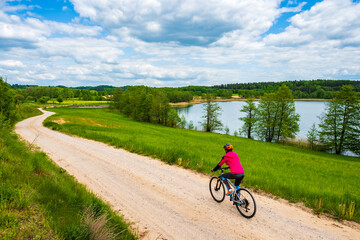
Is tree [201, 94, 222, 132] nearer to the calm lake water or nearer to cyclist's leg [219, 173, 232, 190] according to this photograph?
the calm lake water

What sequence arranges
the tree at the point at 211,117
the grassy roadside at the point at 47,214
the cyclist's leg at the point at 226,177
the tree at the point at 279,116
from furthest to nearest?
1. the tree at the point at 211,117
2. the tree at the point at 279,116
3. the cyclist's leg at the point at 226,177
4. the grassy roadside at the point at 47,214

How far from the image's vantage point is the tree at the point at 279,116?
38.8m

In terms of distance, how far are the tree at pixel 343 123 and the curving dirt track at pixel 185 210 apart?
3474cm

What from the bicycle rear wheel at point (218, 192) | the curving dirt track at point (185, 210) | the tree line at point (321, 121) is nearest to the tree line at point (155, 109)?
the tree line at point (321, 121)

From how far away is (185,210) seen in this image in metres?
6.70

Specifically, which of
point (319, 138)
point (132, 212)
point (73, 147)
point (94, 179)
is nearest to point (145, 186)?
point (132, 212)

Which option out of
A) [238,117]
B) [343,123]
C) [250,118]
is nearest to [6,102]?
[250,118]

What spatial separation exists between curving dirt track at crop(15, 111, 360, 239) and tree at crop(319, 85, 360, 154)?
34.7m

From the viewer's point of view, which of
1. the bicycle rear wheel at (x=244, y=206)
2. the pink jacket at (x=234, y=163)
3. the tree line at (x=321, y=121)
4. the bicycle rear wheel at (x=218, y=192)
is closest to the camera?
the bicycle rear wheel at (x=244, y=206)

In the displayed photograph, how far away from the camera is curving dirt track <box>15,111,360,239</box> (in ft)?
18.3

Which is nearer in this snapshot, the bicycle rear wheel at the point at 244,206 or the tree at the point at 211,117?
the bicycle rear wheel at the point at 244,206

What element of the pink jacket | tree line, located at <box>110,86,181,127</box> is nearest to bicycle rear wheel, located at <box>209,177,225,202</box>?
the pink jacket

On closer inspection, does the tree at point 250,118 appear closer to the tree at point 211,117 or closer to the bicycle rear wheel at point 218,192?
the tree at point 211,117

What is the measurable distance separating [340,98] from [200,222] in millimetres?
40113
